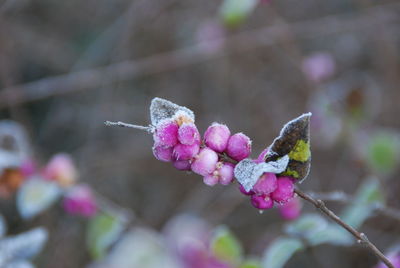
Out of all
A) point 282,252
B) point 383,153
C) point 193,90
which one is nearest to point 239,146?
point 282,252

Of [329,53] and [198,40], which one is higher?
[329,53]

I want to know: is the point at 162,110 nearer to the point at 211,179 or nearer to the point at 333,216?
the point at 211,179

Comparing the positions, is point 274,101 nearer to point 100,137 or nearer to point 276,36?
point 276,36

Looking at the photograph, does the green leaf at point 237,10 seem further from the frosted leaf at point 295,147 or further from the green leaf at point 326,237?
the frosted leaf at point 295,147

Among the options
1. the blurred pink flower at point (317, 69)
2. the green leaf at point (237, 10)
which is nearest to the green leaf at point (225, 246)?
the green leaf at point (237, 10)

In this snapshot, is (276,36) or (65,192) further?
(276,36)

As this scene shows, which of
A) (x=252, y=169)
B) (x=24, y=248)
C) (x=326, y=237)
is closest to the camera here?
(x=252, y=169)

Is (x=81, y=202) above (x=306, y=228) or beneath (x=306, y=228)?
beneath

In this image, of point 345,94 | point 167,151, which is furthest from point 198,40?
point 167,151
